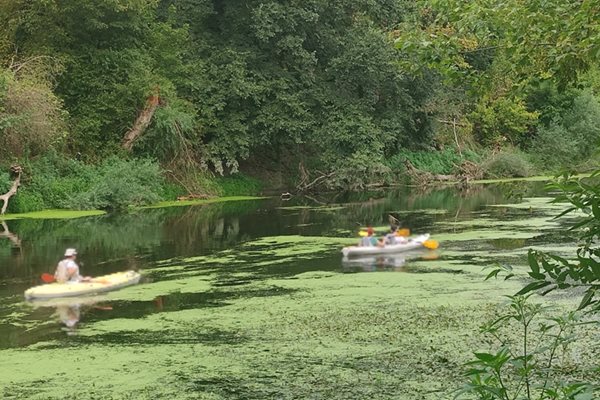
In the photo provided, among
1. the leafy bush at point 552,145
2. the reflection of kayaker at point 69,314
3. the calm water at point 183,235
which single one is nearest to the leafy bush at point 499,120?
the leafy bush at point 552,145

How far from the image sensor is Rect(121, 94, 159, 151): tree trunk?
2639 centimetres

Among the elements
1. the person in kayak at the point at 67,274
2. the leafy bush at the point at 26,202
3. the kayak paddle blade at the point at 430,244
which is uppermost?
the leafy bush at the point at 26,202

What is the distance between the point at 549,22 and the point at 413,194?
2367cm

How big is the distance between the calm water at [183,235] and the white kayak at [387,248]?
0.33 m

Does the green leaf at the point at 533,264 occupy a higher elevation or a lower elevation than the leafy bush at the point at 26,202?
higher

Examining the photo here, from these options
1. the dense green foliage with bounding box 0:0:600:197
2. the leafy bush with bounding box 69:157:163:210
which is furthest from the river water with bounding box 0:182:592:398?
the dense green foliage with bounding box 0:0:600:197

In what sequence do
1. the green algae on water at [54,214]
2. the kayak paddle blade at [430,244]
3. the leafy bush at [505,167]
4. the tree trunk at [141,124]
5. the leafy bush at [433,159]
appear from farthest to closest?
the leafy bush at [505,167]
the leafy bush at [433,159]
the tree trunk at [141,124]
the green algae on water at [54,214]
the kayak paddle blade at [430,244]

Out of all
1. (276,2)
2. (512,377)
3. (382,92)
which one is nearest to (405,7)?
(382,92)

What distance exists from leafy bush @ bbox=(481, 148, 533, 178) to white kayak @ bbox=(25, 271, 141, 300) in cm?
2435

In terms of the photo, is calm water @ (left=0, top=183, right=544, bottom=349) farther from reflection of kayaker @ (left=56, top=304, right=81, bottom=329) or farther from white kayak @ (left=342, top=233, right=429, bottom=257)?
white kayak @ (left=342, top=233, right=429, bottom=257)

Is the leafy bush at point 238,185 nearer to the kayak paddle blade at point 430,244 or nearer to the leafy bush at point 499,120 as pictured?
the leafy bush at point 499,120

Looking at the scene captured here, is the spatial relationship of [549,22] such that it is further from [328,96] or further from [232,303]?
[328,96]

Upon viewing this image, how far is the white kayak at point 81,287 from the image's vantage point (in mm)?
10945

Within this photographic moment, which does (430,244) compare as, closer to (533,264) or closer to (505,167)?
(533,264)
